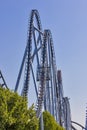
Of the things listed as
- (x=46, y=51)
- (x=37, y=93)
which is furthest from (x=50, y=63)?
(x=37, y=93)

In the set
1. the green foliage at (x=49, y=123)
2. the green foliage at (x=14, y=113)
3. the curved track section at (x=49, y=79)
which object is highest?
the curved track section at (x=49, y=79)

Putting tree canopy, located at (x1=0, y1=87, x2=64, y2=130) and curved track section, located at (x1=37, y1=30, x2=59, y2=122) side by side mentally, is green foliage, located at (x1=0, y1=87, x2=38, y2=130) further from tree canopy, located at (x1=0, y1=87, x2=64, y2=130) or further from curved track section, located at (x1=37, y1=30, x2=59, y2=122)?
curved track section, located at (x1=37, y1=30, x2=59, y2=122)

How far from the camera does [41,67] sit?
1538 inches

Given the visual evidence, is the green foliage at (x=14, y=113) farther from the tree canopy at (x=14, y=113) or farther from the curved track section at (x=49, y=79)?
the curved track section at (x=49, y=79)

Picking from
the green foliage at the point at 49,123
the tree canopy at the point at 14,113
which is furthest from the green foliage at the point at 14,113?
the green foliage at the point at 49,123

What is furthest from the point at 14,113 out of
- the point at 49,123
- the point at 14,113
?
the point at 49,123

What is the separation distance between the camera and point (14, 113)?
58.8ft

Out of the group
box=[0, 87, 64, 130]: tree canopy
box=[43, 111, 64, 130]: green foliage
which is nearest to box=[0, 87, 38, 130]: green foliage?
box=[0, 87, 64, 130]: tree canopy

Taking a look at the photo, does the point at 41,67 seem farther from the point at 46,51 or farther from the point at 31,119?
the point at 31,119

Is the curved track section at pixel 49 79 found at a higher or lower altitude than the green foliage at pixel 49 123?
higher

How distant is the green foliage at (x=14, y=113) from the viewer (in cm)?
1683

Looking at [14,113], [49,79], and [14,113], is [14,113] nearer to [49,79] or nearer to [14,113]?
[14,113]

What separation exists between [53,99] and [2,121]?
2418 cm

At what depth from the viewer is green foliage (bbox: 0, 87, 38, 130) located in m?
16.8
